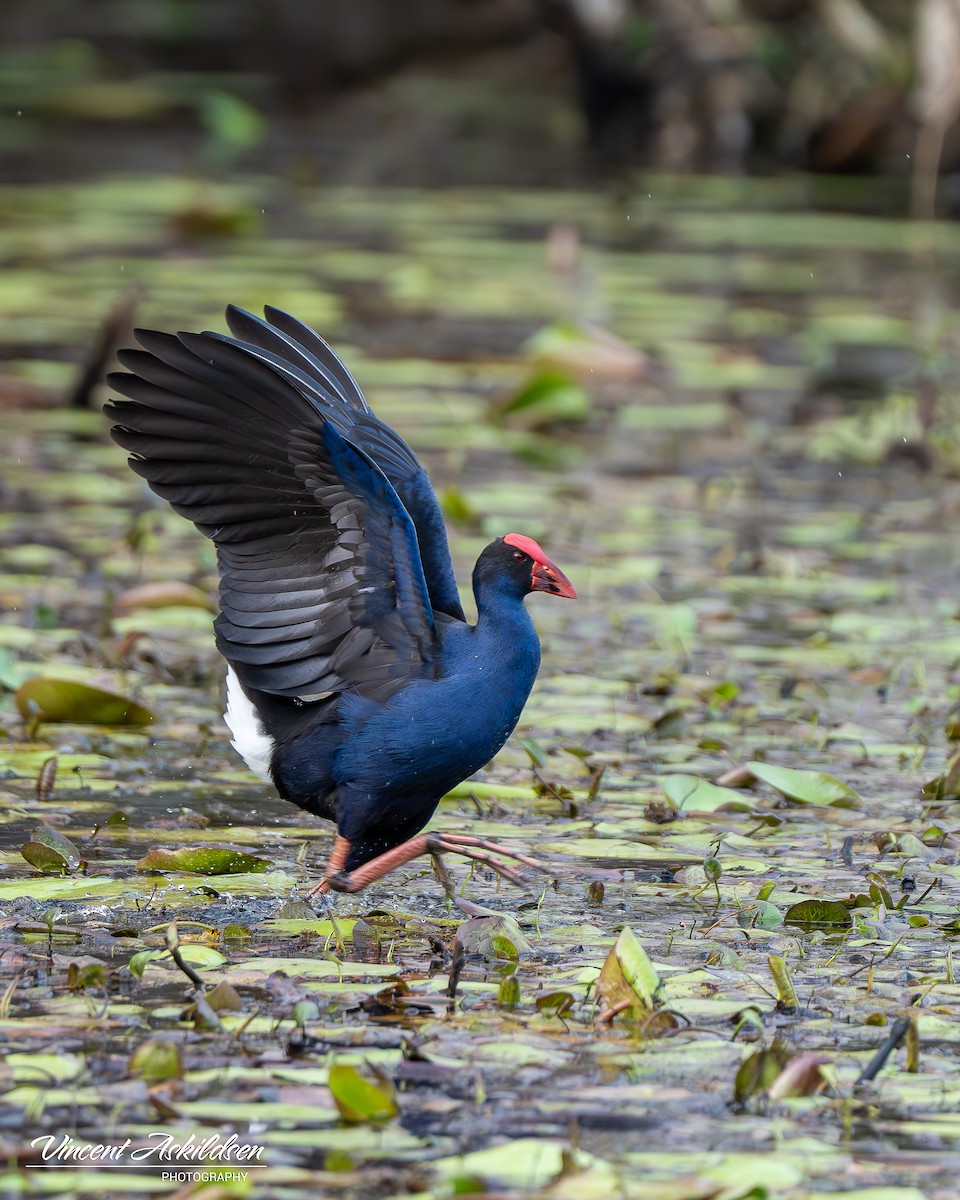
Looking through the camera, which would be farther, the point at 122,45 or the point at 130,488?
the point at 122,45

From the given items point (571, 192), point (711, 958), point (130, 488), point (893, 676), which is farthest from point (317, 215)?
point (711, 958)

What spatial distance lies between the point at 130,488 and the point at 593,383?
2730 mm

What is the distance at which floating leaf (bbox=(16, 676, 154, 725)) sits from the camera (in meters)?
5.17

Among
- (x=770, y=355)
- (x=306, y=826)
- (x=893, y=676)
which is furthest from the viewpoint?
(x=770, y=355)

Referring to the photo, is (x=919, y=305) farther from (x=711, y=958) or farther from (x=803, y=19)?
(x=711, y=958)

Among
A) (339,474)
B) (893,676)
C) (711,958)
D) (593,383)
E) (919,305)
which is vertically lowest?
(711,958)

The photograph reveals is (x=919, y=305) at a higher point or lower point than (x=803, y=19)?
lower

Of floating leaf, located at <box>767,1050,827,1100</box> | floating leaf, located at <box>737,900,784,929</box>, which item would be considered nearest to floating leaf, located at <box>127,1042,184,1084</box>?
floating leaf, located at <box>767,1050,827,1100</box>

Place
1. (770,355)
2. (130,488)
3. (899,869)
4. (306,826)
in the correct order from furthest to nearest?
(770,355), (130,488), (306,826), (899,869)

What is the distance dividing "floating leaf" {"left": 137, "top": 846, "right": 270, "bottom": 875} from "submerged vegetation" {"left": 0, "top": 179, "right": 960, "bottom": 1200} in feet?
0.05

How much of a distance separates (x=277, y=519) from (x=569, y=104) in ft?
56.1

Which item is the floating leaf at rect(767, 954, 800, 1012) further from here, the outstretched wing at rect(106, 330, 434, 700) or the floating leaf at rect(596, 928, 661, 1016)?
the outstretched wing at rect(106, 330, 434, 700)

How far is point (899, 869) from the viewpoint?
14.5 feet

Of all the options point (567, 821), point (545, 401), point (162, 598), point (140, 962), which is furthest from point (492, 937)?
point (545, 401)
